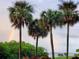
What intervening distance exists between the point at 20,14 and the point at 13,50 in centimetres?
5824

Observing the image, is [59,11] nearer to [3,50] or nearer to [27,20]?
[27,20]

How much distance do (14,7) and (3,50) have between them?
49.9 metres

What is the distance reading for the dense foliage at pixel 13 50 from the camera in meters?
116

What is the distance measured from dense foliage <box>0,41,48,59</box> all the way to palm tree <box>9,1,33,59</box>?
1613 inches

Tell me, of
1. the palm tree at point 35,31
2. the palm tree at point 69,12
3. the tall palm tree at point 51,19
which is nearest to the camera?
the palm tree at point 69,12

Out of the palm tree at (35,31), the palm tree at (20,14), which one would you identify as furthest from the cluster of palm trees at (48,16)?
the palm tree at (35,31)

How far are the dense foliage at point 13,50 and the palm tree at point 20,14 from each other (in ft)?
134

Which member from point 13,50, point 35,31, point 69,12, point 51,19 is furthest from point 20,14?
point 13,50

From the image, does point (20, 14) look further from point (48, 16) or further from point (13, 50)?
point (13, 50)

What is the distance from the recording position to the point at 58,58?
160 meters

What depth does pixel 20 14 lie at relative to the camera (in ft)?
222

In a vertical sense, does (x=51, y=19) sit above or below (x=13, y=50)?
above

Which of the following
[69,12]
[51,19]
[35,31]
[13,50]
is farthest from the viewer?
[13,50]

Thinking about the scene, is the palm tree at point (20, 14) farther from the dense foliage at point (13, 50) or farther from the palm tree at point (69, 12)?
the dense foliage at point (13, 50)
